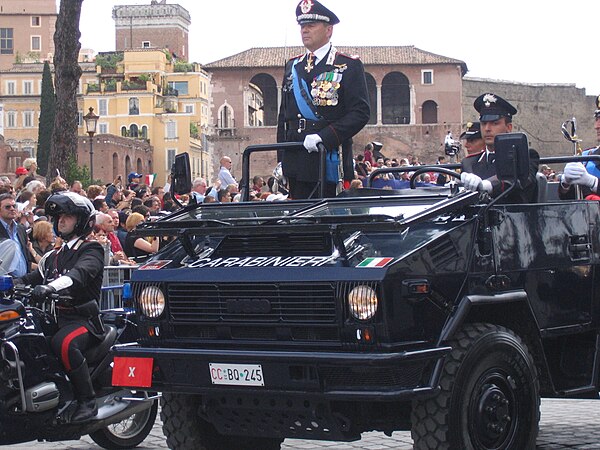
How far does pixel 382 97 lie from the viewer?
3824 inches

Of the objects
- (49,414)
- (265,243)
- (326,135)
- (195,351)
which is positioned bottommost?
(49,414)

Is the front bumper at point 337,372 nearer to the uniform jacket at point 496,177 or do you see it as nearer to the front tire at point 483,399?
the front tire at point 483,399

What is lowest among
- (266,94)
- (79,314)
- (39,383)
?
(39,383)

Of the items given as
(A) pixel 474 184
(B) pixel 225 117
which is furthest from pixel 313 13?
(B) pixel 225 117

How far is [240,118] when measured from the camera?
93875 millimetres

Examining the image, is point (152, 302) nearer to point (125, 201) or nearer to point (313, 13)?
point (313, 13)

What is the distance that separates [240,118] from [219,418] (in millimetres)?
87530

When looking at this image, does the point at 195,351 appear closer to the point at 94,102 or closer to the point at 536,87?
the point at 536,87

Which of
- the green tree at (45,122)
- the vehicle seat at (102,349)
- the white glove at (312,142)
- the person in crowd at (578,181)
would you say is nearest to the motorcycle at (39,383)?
the vehicle seat at (102,349)

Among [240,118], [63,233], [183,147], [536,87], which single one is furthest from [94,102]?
[63,233]

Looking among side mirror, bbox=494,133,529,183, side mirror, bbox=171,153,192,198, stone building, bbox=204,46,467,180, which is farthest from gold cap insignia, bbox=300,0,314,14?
stone building, bbox=204,46,467,180

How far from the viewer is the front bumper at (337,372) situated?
20.0 feet

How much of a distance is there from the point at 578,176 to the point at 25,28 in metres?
137

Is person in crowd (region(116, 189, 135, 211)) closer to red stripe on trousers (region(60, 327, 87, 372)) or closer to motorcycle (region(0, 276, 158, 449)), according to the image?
motorcycle (region(0, 276, 158, 449))
